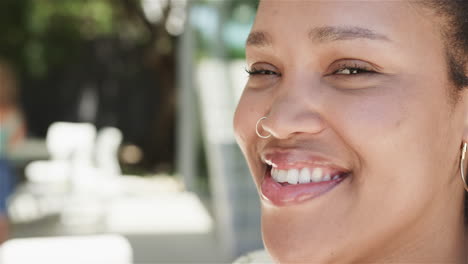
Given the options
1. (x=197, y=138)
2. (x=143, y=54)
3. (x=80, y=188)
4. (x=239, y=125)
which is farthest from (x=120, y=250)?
(x=143, y=54)

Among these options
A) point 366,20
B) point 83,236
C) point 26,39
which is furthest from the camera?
point 26,39

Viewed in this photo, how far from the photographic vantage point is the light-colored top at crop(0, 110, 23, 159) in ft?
15.2

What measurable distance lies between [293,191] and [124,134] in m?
11.5

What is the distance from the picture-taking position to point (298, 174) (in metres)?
0.96

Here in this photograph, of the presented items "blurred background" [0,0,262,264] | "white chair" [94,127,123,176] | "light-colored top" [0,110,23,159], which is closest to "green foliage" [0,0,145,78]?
"blurred background" [0,0,262,264]

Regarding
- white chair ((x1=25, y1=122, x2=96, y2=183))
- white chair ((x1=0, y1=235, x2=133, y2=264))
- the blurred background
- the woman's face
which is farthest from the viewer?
white chair ((x1=25, y1=122, x2=96, y2=183))

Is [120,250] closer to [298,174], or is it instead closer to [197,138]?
[197,138]

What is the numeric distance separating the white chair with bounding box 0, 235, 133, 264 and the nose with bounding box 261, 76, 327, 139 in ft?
14.4

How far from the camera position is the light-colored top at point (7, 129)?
183 inches

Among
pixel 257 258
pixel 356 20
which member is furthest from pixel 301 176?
pixel 257 258

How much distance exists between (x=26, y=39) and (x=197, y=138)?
455cm

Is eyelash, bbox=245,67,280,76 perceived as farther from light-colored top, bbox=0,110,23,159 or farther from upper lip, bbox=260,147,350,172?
light-colored top, bbox=0,110,23,159

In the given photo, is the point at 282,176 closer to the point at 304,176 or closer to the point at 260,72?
the point at 304,176

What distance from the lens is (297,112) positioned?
36.2 inches
